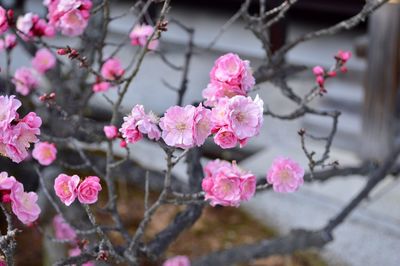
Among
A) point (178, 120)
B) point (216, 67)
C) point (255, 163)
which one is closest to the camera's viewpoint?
point (178, 120)

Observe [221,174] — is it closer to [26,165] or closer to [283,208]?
[26,165]

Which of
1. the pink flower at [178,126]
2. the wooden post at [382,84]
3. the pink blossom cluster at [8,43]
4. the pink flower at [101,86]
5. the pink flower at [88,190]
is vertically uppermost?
the pink flower at [178,126]

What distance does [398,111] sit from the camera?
3.30 metres

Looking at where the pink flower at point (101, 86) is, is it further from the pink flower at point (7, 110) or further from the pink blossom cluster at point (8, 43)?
the pink flower at point (7, 110)

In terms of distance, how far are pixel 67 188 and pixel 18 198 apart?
0.11m

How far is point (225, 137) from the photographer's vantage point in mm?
1313

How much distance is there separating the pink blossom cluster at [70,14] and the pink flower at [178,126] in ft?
2.05

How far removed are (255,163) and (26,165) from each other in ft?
4.92

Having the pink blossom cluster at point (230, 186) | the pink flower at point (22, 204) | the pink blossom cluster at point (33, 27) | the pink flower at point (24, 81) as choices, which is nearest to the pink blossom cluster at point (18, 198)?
the pink flower at point (22, 204)

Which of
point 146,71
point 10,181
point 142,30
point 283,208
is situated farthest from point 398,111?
point 146,71

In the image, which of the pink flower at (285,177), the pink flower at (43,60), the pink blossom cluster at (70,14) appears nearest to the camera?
the pink flower at (285,177)

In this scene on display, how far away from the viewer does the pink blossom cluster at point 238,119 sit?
129 centimetres

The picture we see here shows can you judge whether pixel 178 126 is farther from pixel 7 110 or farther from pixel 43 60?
pixel 43 60

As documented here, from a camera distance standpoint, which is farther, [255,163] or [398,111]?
[255,163]
